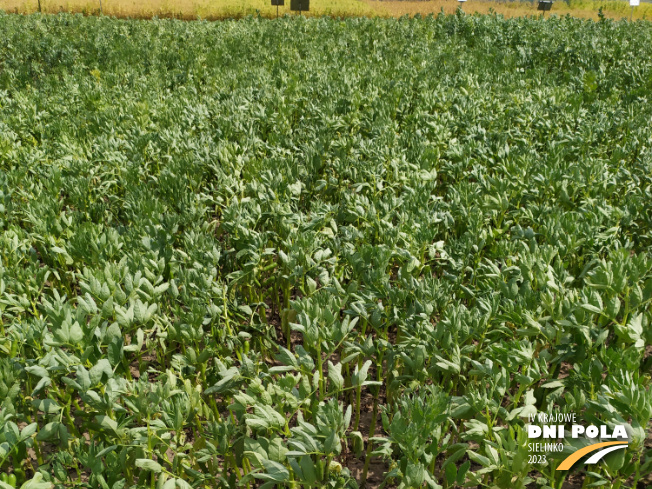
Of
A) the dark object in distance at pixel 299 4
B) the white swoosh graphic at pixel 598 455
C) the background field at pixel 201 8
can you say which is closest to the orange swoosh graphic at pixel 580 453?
the white swoosh graphic at pixel 598 455

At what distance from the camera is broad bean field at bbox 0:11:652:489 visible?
2072 millimetres

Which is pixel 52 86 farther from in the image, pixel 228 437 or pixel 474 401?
pixel 474 401

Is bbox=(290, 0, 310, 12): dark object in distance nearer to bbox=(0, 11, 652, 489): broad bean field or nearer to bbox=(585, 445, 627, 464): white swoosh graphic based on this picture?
bbox=(0, 11, 652, 489): broad bean field

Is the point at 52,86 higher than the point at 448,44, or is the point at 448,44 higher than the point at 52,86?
the point at 448,44

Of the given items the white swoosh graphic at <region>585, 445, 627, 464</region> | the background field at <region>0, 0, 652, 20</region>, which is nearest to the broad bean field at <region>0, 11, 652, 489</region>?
the white swoosh graphic at <region>585, 445, 627, 464</region>

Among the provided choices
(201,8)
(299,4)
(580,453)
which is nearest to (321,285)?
(580,453)

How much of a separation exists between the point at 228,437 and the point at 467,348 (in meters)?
1.15

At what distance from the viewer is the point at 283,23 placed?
17344 mm

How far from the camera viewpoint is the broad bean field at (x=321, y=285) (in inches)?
81.6

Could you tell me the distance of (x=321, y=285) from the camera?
343 cm

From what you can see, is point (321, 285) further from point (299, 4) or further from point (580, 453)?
point (299, 4)

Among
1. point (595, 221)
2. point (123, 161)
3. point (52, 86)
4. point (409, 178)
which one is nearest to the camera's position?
point (595, 221)

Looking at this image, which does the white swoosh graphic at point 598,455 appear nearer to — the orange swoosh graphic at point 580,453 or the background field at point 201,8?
the orange swoosh graphic at point 580,453

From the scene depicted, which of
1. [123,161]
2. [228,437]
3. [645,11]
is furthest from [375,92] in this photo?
[645,11]
